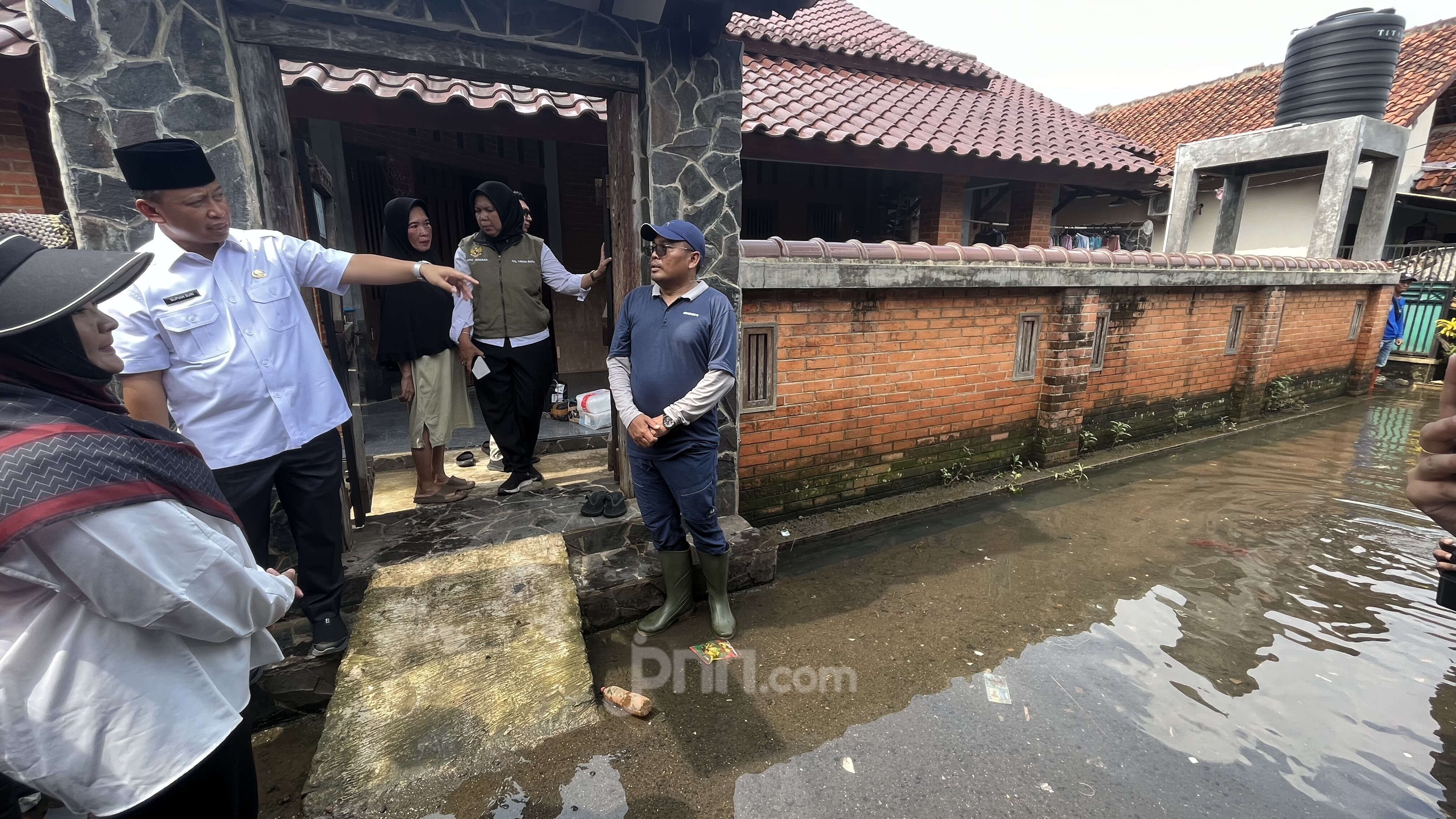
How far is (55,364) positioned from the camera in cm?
120

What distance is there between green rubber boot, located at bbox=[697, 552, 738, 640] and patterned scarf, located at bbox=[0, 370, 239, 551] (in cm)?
229

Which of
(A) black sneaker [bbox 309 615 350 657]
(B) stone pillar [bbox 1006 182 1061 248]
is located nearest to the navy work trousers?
(A) black sneaker [bbox 309 615 350 657]

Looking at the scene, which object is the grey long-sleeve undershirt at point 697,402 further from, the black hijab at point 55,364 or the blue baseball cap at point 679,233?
the black hijab at point 55,364

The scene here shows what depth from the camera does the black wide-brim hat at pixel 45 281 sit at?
1.10 meters

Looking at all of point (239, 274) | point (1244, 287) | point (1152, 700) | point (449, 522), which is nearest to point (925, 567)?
point (1152, 700)

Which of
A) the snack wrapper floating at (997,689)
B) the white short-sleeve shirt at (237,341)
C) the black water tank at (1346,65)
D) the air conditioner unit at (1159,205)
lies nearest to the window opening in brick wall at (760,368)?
the snack wrapper floating at (997,689)

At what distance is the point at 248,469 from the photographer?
239 cm

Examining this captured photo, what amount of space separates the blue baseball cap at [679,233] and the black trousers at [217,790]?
2.31 meters

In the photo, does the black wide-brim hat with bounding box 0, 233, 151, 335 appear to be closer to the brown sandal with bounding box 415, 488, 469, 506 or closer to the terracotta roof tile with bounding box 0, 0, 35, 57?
the brown sandal with bounding box 415, 488, 469, 506

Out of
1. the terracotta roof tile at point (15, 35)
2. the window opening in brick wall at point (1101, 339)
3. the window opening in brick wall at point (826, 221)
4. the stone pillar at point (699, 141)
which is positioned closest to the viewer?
the stone pillar at point (699, 141)

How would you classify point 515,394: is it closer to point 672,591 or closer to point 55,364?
point 672,591

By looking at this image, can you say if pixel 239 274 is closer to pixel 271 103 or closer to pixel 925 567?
pixel 271 103

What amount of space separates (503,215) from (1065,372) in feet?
16.1

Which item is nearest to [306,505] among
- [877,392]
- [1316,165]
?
[877,392]
